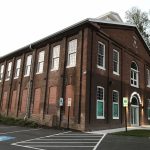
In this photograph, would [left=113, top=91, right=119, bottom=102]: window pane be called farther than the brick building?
Yes

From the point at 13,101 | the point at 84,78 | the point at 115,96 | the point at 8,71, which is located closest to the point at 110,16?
the point at 115,96

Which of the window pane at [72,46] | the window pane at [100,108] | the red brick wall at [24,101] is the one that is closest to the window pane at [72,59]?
the window pane at [72,46]

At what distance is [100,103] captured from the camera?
21016 mm

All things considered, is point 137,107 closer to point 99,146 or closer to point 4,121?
point 4,121

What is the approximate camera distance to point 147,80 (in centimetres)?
3081

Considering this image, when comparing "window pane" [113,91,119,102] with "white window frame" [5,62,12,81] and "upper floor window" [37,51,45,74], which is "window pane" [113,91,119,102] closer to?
"upper floor window" [37,51,45,74]

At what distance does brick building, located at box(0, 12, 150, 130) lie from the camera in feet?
66.2

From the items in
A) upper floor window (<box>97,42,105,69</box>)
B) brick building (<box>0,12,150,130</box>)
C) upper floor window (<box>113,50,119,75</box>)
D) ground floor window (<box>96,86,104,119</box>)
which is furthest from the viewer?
upper floor window (<box>113,50,119,75</box>)

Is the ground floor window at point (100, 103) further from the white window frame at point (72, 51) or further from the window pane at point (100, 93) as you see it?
Answer: the white window frame at point (72, 51)

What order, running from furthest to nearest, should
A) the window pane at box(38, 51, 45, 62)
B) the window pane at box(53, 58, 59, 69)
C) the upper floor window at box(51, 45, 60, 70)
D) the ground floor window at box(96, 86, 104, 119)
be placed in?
the window pane at box(38, 51, 45, 62)
the upper floor window at box(51, 45, 60, 70)
the window pane at box(53, 58, 59, 69)
the ground floor window at box(96, 86, 104, 119)

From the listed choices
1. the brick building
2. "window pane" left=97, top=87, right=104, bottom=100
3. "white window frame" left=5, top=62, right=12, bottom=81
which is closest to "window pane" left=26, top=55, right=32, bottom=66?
the brick building

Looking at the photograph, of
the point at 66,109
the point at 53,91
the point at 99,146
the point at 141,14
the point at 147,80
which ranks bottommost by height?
the point at 99,146

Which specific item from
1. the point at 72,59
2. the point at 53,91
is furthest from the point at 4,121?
the point at 72,59

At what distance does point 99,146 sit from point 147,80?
2077 centimetres
